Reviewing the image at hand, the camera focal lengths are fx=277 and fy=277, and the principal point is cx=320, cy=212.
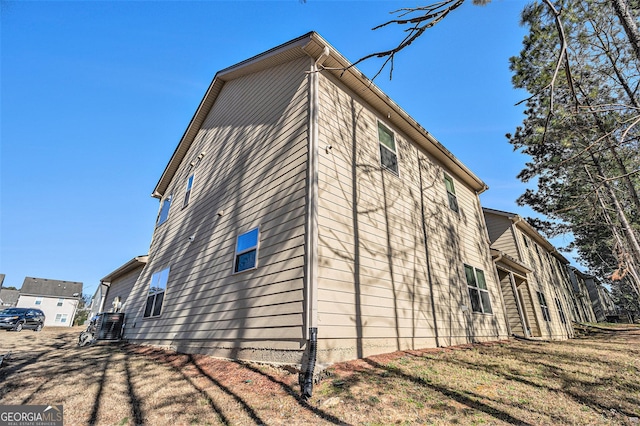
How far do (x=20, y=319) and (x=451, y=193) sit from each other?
24.4 meters

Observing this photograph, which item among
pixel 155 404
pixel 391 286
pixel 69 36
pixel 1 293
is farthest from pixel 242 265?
pixel 1 293

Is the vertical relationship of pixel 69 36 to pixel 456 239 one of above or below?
above

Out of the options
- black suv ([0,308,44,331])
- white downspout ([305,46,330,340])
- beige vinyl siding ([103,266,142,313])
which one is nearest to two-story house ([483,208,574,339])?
white downspout ([305,46,330,340])

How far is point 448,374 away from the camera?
4359 millimetres

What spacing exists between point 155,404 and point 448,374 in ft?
13.8

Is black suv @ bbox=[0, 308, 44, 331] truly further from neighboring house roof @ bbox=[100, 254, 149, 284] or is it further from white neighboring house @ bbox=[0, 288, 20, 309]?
white neighboring house @ bbox=[0, 288, 20, 309]

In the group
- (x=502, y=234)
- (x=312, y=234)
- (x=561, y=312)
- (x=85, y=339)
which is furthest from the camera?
(x=561, y=312)

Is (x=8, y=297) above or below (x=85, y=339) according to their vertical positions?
above

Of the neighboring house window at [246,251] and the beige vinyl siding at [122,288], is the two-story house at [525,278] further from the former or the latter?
the beige vinyl siding at [122,288]

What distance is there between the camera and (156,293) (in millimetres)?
9883

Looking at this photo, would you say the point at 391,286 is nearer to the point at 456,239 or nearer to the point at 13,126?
the point at 456,239

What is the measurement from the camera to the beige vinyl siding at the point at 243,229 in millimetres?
5004

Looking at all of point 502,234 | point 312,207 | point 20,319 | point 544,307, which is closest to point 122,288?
point 20,319

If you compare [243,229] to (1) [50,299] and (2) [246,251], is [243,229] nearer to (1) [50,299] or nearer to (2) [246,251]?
(2) [246,251]
